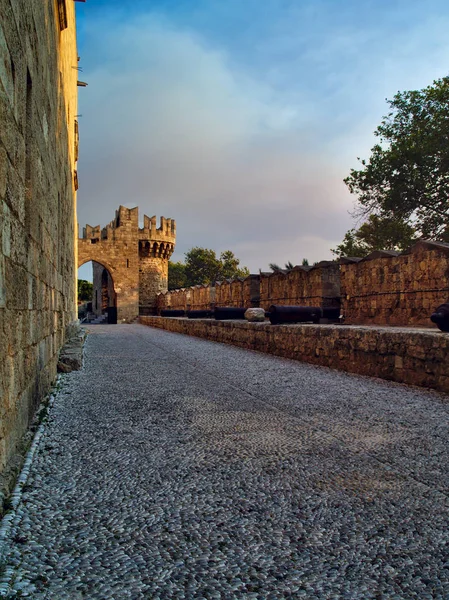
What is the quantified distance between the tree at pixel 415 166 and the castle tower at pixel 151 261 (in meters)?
17.0

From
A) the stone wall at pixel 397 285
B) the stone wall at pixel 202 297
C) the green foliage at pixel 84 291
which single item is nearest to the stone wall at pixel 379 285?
the stone wall at pixel 397 285

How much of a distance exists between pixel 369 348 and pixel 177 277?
5607 centimetres

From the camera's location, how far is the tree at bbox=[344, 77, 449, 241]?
18.8 meters

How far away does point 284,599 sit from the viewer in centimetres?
119

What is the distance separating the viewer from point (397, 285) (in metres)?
8.74

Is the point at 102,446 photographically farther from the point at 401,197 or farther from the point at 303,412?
the point at 401,197

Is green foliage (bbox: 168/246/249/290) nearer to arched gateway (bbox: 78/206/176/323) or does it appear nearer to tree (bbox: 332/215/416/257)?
arched gateway (bbox: 78/206/176/323)

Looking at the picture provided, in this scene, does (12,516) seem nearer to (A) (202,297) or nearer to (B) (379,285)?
(B) (379,285)

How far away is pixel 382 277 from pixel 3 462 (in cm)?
835

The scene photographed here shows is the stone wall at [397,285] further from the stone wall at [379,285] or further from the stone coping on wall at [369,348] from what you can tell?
the stone coping on wall at [369,348]

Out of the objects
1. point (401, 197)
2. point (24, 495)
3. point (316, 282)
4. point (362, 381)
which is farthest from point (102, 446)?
point (401, 197)

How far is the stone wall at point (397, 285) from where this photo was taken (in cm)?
799

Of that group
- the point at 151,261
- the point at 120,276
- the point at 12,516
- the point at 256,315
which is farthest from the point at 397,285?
the point at 151,261

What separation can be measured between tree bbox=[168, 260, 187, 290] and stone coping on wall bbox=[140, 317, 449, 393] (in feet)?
164
